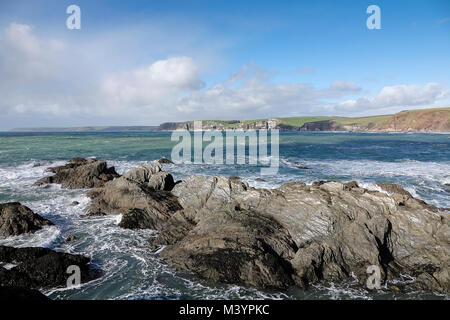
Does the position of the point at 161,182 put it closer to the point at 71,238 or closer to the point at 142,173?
the point at 142,173

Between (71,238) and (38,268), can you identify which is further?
(71,238)

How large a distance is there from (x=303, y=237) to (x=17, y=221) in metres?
15.8

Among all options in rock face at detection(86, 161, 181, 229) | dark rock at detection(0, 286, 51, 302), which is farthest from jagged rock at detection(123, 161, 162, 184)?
dark rock at detection(0, 286, 51, 302)

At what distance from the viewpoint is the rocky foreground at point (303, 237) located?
34.9ft

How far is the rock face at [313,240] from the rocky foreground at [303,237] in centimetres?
4

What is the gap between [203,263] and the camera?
11.1 m

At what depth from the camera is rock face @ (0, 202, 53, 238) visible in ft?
47.0

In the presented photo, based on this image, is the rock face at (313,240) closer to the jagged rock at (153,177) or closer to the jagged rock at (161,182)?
the jagged rock at (161,182)

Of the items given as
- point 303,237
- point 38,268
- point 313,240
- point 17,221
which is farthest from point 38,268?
point 313,240

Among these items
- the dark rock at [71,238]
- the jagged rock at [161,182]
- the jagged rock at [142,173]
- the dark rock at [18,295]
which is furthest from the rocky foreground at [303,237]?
the jagged rock at [142,173]

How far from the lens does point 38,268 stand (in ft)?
33.8

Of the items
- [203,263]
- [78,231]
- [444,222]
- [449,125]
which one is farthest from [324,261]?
[449,125]
